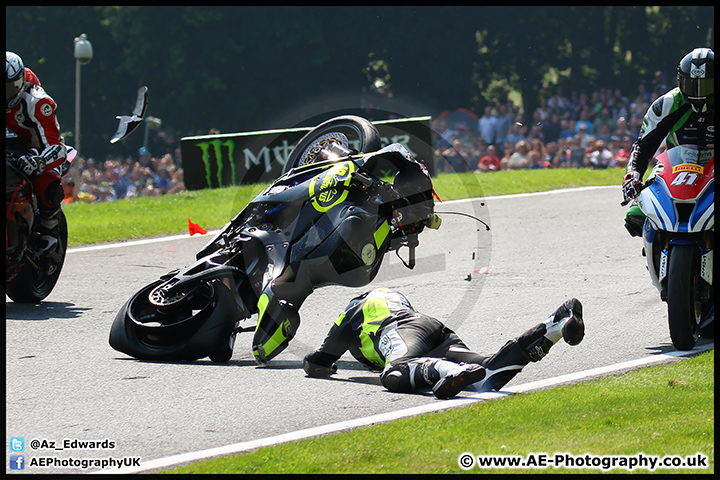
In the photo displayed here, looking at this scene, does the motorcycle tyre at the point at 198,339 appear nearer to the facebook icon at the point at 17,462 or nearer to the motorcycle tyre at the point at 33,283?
the facebook icon at the point at 17,462

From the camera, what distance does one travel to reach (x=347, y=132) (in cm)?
689

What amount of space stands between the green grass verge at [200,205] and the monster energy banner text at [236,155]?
16.3 inches

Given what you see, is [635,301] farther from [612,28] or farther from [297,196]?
[612,28]

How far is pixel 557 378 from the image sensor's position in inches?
222

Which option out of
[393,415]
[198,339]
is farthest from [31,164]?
[393,415]

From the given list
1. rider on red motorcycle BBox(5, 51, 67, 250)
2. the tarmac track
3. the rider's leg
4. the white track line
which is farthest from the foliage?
the rider's leg

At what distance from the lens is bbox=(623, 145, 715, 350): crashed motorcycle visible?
6.06 m

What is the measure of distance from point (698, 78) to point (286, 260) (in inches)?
118

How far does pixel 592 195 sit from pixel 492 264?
4.82m

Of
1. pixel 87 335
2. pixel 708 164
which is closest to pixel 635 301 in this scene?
pixel 708 164

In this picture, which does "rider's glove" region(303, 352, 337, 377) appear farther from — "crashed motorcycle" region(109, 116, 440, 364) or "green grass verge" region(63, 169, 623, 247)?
"green grass verge" region(63, 169, 623, 247)

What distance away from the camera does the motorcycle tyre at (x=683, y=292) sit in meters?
6.02

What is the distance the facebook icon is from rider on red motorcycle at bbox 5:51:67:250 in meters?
3.86

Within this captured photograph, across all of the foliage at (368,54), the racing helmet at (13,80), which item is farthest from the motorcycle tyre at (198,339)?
the foliage at (368,54)
